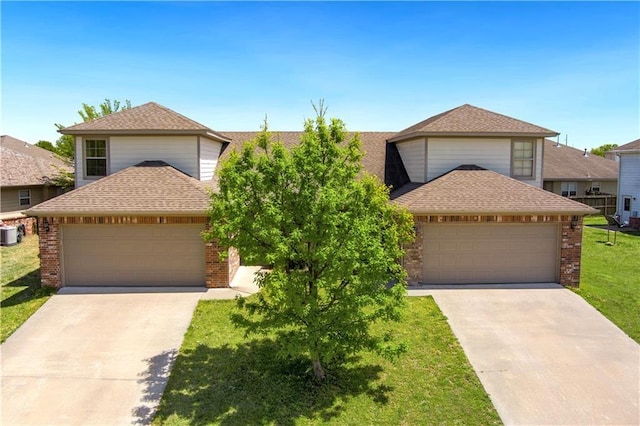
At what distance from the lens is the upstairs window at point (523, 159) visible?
55.2ft

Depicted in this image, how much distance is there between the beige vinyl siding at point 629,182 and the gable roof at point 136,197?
26.0m

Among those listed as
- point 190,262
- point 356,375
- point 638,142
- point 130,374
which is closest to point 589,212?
point 356,375

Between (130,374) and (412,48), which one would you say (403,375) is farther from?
(412,48)

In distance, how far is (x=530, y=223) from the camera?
44.8 ft

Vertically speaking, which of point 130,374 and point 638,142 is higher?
point 638,142

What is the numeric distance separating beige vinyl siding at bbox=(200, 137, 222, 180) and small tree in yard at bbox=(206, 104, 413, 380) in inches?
323

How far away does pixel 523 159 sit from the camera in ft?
55.4

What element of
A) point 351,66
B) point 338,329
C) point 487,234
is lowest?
point 338,329

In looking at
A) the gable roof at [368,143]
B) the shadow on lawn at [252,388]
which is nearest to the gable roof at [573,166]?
the gable roof at [368,143]

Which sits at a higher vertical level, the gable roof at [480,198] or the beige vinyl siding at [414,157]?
the beige vinyl siding at [414,157]

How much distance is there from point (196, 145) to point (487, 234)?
10520 millimetres

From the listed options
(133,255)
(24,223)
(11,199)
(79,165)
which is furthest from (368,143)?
(11,199)

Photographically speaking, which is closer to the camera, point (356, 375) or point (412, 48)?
point (356, 375)

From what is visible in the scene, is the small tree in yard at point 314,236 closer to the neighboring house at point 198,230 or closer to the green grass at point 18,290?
the neighboring house at point 198,230
